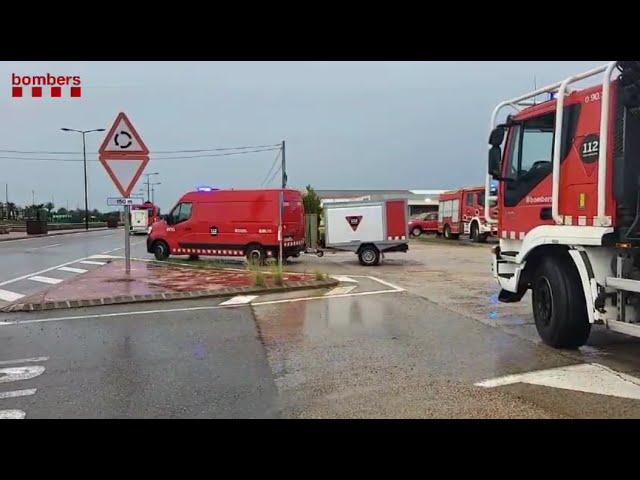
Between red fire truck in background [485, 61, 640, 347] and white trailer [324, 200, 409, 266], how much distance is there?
11973 mm

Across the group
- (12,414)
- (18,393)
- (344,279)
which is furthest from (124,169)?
(12,414)

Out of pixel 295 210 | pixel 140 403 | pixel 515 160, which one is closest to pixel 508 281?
pixel 515 160

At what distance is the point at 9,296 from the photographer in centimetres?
1130

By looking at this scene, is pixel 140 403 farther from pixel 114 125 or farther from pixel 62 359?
pixel 114 125

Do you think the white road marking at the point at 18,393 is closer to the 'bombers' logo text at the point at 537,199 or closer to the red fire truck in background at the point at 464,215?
the 'bombers' logo text at the point at 537,199

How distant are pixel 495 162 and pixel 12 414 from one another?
20.7ft

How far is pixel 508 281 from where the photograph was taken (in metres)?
7.85

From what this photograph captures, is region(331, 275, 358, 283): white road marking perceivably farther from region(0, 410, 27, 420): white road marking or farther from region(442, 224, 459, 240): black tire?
region(442, 224, 459, 240): black tire

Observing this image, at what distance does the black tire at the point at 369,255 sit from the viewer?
65.6ft

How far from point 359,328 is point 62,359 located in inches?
152

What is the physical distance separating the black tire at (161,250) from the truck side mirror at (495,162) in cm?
1429

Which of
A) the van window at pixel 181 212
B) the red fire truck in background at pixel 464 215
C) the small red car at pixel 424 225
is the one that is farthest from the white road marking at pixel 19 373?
the small red car at pixel 424 225

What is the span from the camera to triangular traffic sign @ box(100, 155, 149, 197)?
12041 mm

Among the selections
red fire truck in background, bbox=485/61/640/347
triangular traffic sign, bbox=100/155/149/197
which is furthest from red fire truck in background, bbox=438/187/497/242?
red fire truck in background, bbox=485/61/640/347
